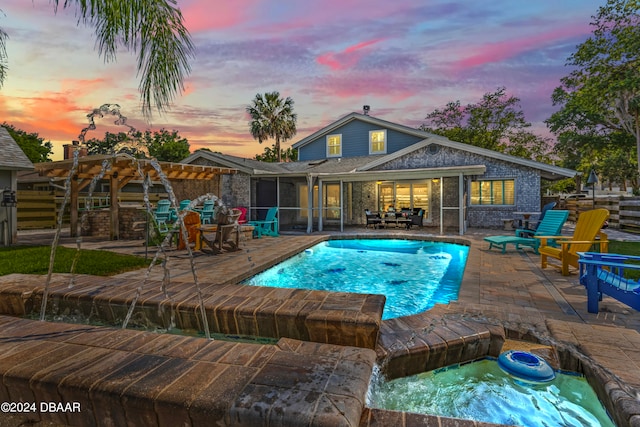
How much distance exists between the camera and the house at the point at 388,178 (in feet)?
44.6

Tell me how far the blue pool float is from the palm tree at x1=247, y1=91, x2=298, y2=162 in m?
29.2

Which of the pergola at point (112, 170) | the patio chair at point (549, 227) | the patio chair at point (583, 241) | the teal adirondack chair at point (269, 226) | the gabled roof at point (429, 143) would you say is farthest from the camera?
the gabled roof at point (429, 143)

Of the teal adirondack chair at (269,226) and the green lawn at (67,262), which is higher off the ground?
Result: the teal adirondack chair at (269,226)

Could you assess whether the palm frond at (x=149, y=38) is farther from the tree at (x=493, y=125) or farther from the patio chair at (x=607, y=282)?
the tree at (x=493, y=125)

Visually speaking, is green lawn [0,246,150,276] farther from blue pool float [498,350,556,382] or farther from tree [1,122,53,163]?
tree [1,122,53,163]

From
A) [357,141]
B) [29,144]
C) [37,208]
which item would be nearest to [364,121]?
[357,141]

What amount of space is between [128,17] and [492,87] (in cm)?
3061

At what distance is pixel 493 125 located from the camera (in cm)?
2819

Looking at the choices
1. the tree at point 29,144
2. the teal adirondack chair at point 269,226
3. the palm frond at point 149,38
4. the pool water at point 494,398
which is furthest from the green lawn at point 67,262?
the tree at point 29,144

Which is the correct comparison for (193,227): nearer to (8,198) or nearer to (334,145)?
(8,198)

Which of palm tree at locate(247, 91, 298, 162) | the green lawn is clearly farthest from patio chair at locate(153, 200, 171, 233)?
palm tree at locate(247, 91, 298, 162)

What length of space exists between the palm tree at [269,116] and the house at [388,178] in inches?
441

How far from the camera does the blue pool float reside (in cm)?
257

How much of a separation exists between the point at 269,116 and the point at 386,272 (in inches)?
1017
